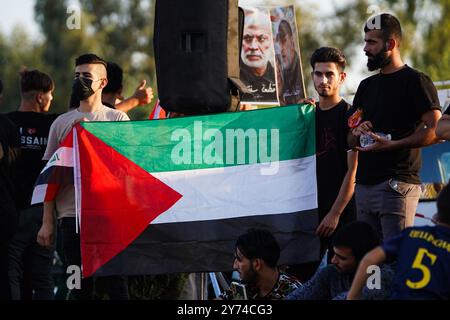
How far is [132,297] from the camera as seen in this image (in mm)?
9539

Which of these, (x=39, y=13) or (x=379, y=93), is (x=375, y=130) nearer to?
(x=379, y=93)

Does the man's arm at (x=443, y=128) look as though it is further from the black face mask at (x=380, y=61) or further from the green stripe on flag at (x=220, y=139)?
the green stripe on flag at (x=220, y=139)

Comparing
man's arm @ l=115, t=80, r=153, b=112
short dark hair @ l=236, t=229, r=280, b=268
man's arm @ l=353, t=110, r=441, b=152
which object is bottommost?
short dark hair @ l=236, t=229, r=280, b=268

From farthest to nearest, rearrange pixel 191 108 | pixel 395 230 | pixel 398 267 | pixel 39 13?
pixel 39 13, pixel 191 108, pixel 395 230, pixel 398 267

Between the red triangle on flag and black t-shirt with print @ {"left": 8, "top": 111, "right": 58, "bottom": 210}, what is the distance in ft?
4.07

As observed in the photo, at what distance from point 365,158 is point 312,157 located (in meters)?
0.58

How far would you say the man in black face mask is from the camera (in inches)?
320

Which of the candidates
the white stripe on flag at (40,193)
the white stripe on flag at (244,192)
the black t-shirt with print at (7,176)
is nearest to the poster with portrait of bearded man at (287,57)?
the white stripe on flag at (244,192)

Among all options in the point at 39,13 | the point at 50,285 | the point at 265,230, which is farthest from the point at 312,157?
the point at 39,13

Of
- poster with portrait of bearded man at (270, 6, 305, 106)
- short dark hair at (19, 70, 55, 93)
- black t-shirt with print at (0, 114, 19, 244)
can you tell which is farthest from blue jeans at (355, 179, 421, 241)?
short dark hair at (19, 70, 55, 93)

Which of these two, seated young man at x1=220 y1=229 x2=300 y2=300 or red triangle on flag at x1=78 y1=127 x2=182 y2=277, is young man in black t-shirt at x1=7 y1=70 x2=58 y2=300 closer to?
red triangle on flag at x1=78 y1=127 x2=182 y2=277

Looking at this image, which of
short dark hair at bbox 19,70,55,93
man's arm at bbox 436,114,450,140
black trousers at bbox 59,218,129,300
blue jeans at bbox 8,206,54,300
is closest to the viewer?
man's arm at bbox 436,114,450,140

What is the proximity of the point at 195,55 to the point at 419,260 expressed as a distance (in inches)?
104

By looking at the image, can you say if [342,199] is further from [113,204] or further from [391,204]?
[113,204]
